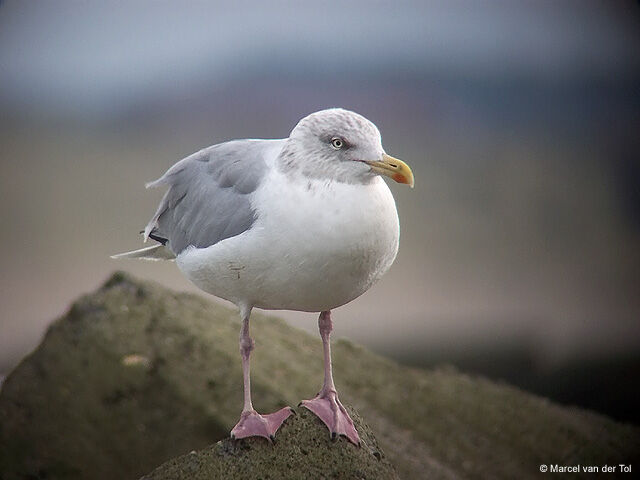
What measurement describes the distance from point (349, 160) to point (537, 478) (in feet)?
11.1

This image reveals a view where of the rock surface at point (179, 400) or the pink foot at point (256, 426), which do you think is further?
the rock surface at point (179, 400)

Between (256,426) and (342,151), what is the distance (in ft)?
4.41

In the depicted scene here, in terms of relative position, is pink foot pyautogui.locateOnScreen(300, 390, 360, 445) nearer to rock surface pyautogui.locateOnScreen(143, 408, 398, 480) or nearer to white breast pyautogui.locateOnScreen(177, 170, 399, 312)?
rock surface pyautogui.locateOnScreen(143, 408, 398, 480)

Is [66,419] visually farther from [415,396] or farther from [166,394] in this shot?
[415,396]

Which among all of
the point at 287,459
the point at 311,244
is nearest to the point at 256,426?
the point at 287,459

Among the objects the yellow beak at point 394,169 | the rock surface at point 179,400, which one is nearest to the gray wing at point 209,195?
the yellow beak at point 394,169

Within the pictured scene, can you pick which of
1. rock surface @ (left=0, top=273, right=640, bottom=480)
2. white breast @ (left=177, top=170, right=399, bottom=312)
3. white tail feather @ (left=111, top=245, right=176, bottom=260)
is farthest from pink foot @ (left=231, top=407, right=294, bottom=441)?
rock surface @ (left=0, top=273, right=640, bottom=480)

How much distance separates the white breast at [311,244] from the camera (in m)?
3.38

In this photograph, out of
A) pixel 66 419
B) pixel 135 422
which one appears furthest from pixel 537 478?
pixel 66 419

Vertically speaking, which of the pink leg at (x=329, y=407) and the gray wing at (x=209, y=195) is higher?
the gray wing at (x=209, y=195)

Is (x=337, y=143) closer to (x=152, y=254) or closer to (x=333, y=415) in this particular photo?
(x=333, y=415)

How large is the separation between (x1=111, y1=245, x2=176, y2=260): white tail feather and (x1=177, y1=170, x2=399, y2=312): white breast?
776mm

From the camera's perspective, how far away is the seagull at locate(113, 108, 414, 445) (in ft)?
11.1

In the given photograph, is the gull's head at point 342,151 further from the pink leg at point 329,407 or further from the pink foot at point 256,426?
the pink foot at point 256,426
